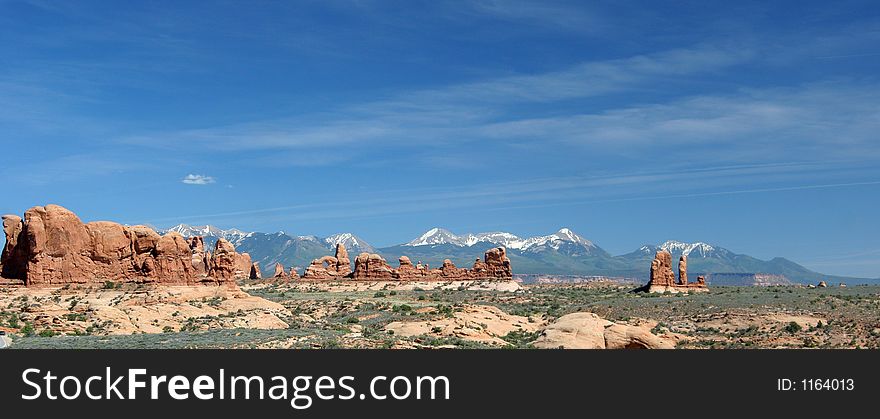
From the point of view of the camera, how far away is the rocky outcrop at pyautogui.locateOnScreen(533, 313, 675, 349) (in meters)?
38.2

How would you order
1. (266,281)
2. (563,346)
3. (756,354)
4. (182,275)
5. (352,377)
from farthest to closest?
(266,281)
(182,275)
(563,346)
(756,354)
(352,377)

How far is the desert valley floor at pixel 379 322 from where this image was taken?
39.6m

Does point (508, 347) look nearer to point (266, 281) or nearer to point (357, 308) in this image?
point (357, 308)

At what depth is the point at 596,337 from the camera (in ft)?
130

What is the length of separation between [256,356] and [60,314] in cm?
2699

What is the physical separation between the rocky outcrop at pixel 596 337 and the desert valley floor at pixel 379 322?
10 cm

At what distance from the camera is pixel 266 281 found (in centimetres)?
10800

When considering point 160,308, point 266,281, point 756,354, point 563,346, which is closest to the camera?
point 756,354

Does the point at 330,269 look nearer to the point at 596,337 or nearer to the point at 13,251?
the point at 13,251

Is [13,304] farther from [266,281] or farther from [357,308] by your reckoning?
[266,281]

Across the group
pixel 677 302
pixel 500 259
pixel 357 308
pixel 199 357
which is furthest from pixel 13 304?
pixel 500 259

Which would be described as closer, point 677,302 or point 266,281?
point 677,302

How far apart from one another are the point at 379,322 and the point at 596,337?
16.4m

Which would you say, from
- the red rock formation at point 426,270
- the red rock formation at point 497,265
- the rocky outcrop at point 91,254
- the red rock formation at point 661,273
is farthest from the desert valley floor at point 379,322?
the red rock formation at point 497,265
